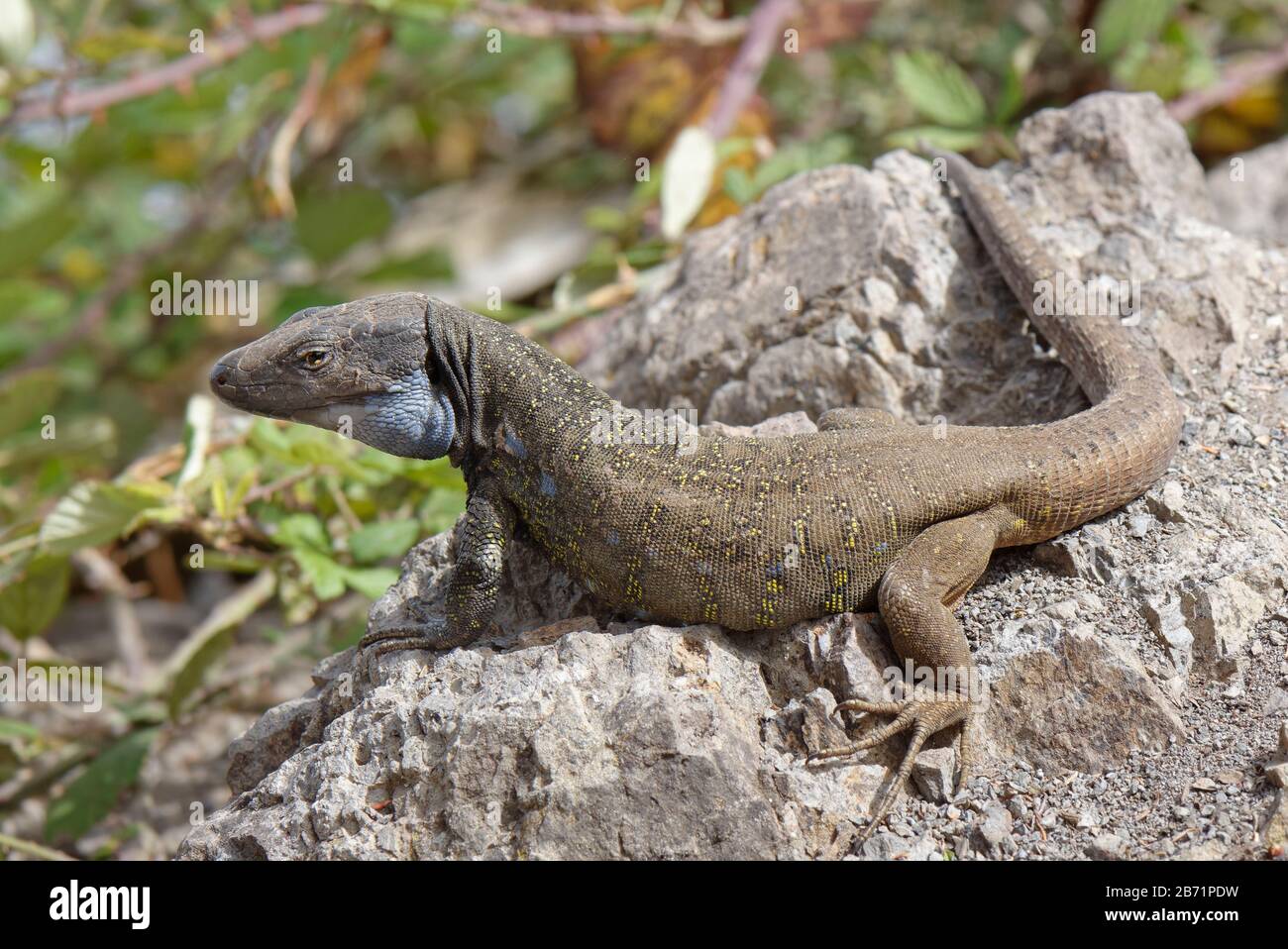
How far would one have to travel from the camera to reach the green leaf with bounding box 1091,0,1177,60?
6.36 m

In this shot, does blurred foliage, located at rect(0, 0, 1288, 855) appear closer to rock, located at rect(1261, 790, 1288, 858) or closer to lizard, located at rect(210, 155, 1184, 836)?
lizard, located at rect(210, 155, 1184, 836)

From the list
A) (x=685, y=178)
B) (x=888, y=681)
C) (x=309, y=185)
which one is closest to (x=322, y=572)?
(x=888, y=681)

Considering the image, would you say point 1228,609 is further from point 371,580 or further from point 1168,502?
point 371,580

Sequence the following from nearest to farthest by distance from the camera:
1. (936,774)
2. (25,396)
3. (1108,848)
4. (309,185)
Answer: (1108,848) → (936,774) → (25,396) → (309,185)

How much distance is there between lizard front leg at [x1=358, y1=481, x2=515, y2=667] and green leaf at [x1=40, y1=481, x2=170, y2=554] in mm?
1537

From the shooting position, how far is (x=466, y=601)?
4.16m

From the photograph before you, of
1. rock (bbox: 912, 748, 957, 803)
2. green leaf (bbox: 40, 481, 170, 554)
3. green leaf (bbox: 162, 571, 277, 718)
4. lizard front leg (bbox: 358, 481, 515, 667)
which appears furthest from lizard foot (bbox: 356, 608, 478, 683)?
green leaf (bbox: 162, 571, 277, 718)

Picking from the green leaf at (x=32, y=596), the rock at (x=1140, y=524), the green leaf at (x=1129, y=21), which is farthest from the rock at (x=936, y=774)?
the green leaf at (x=1129, y=21)

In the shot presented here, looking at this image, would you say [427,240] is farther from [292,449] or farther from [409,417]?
[409,417]

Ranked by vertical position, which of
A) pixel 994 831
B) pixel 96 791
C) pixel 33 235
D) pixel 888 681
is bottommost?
pixel 96 791

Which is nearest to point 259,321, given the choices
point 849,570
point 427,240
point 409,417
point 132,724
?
point 427,240

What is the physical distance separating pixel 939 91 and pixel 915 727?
4.02 metres

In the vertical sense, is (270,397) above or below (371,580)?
above

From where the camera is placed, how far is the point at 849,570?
389cm
